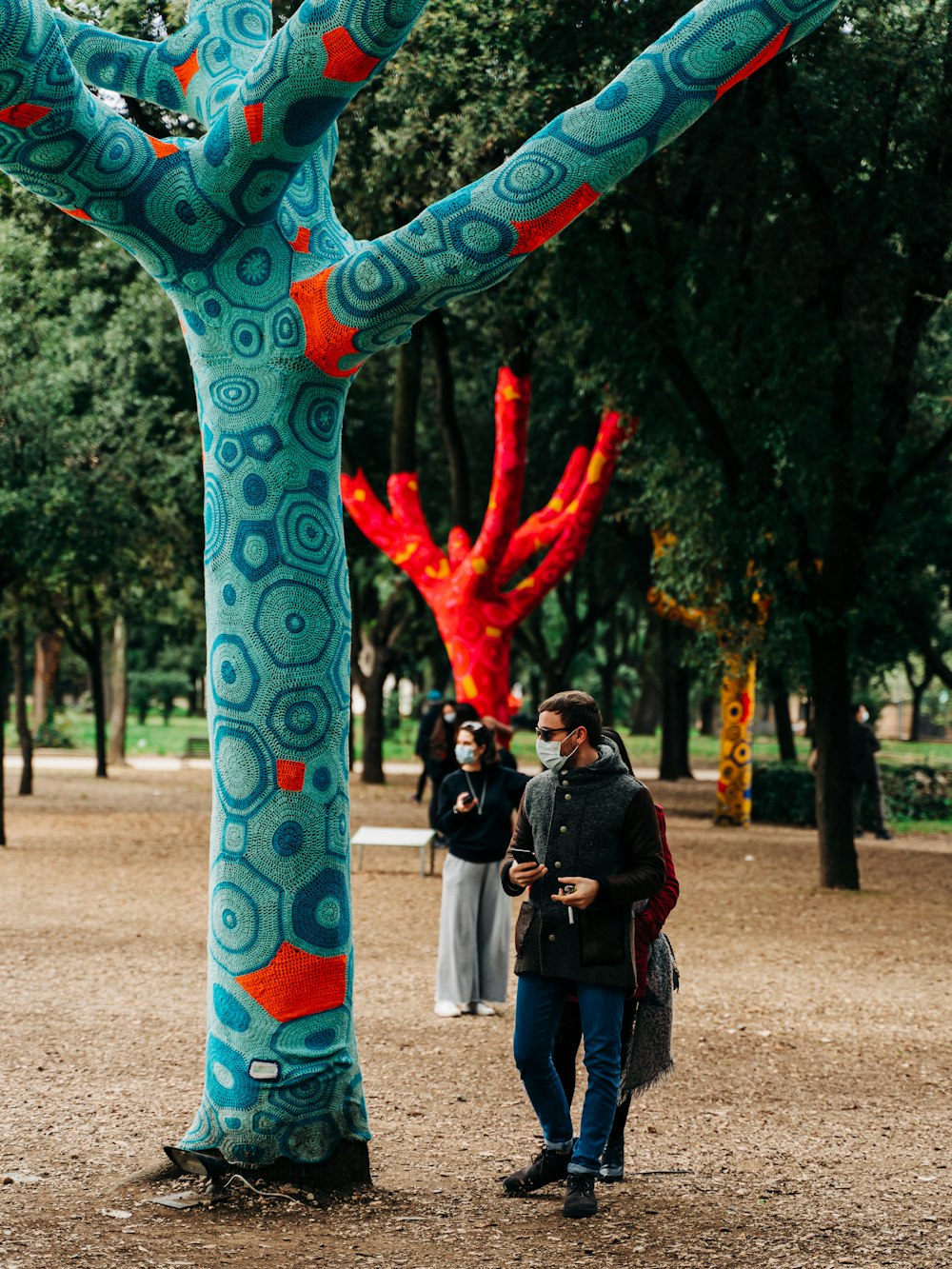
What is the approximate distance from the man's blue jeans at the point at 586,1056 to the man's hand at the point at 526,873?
0.33m

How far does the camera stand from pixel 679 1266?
4.87 m

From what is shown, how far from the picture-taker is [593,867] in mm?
5438

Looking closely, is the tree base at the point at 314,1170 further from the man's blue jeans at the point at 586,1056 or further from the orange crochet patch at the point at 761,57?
the orange crochet patch at the point at 761,57

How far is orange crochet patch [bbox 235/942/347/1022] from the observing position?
18.7 feet

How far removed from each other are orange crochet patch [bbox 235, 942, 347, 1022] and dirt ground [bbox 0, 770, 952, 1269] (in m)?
0.67

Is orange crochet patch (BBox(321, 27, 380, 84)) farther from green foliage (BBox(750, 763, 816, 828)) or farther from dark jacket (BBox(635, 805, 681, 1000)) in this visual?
green foliage (BBox(750, 763, 816, 828))

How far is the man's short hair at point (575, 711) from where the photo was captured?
5512mm

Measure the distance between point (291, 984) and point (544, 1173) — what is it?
1150 mm

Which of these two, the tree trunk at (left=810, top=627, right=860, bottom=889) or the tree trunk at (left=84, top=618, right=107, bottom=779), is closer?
the tree trunk at (left=810, top=627, right=860, bottom=889)

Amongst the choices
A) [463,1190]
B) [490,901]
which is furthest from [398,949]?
[463,1190]

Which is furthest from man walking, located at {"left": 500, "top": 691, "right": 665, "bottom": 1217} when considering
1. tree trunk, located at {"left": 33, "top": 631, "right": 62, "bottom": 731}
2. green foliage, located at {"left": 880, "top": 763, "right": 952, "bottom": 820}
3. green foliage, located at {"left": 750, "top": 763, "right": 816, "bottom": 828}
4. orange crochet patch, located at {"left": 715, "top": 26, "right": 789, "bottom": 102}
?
tree trunk, located at {"left": 33, "top": 631, "right": 62, "bottom": 731}

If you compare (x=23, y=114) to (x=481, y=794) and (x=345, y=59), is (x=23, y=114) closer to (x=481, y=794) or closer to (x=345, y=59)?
(x=345, y=59)

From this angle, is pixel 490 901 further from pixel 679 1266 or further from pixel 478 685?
pixel 478 685

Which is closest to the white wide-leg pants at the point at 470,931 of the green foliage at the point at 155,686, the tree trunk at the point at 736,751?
the tree trunk at the point at 736,751
